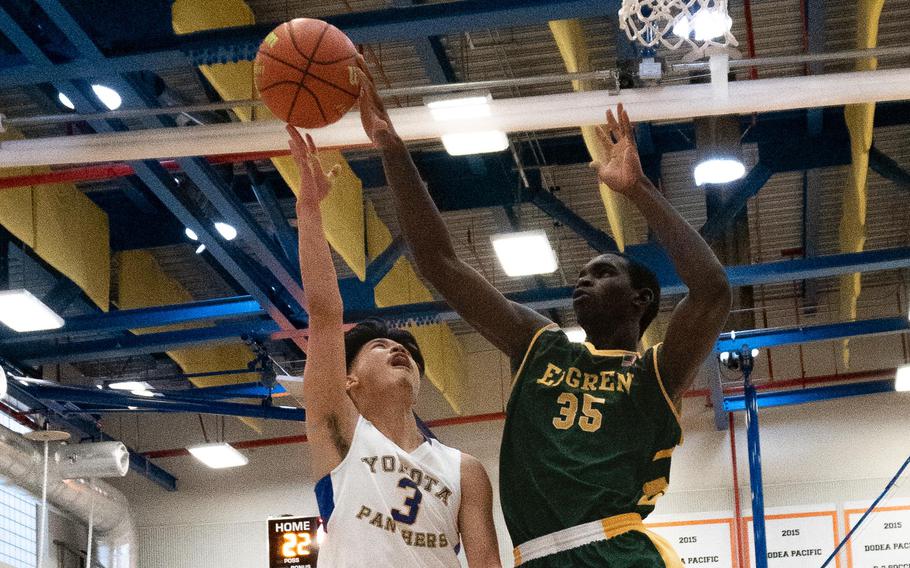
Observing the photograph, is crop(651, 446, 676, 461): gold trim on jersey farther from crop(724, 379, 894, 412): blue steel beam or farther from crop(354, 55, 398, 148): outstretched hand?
crop(724, 379, 894, 412): blue steel beam

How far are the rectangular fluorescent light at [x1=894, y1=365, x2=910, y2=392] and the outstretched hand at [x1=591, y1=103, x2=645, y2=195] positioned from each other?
39.6 ft

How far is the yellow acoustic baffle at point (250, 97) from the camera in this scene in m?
10.2

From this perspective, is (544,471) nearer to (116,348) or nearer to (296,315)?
(296,315)

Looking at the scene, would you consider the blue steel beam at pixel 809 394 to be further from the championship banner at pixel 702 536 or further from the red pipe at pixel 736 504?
the championship banner at pixel 702 536

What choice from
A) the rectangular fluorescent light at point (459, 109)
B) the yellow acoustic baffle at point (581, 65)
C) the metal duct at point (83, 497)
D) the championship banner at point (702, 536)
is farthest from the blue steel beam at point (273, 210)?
the championship banner at point (702, 536)

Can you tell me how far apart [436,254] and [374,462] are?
2.42ft

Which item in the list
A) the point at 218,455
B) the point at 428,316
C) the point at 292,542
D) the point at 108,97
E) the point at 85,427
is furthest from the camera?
the point at 85,427

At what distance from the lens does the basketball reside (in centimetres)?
609

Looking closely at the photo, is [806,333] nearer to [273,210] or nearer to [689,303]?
[273,210]

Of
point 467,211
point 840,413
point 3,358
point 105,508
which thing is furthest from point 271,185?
point 840,413

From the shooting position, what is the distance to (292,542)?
1543 cm

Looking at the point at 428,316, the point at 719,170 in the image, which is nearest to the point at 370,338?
the point at 719,170

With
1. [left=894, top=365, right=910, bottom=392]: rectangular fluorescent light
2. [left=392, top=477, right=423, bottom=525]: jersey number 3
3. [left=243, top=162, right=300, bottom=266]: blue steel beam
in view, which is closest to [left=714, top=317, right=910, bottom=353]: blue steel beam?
[left=894, top=365, right=910, bottom=392]: rectangular fluorescent light

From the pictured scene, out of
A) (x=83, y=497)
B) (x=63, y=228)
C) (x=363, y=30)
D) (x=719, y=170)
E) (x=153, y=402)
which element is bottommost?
(x=83, y=497)
